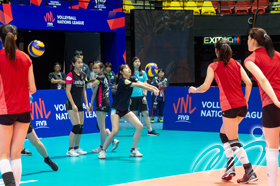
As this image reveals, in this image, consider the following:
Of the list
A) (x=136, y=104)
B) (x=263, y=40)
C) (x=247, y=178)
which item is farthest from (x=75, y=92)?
(x=263, y=40)

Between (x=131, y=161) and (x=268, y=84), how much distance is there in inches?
170

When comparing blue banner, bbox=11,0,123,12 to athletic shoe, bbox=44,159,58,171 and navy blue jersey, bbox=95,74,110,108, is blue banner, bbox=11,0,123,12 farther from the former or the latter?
athletic shoe, bbox=44,159,58,171

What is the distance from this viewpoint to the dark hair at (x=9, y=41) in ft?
14.3

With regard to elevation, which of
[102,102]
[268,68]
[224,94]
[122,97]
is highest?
[268,68]

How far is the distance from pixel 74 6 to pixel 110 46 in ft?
7.77

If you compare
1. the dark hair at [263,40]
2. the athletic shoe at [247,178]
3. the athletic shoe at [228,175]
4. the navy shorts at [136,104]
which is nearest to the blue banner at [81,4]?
the navy shorts at [136,104]

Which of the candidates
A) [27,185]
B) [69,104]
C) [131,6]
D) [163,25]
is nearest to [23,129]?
[27,185]

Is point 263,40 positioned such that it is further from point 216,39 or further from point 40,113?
point 216,39

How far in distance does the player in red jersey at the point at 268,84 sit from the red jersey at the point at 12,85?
2.49 meters

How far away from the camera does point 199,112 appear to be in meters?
12.8

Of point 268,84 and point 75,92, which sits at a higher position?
point 268,84

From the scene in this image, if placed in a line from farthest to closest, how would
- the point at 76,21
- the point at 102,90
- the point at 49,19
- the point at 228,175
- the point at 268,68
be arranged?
the point at 76,21 < the point at 49,19 < the point at 102,90 < the point at 228,175 < the point at 268,68

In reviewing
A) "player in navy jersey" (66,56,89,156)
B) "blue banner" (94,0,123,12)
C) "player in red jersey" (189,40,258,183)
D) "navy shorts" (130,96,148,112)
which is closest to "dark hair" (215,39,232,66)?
"player in red jersey" (189,40,258,183)

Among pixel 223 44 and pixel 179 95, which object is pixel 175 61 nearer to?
pixel 179 95
